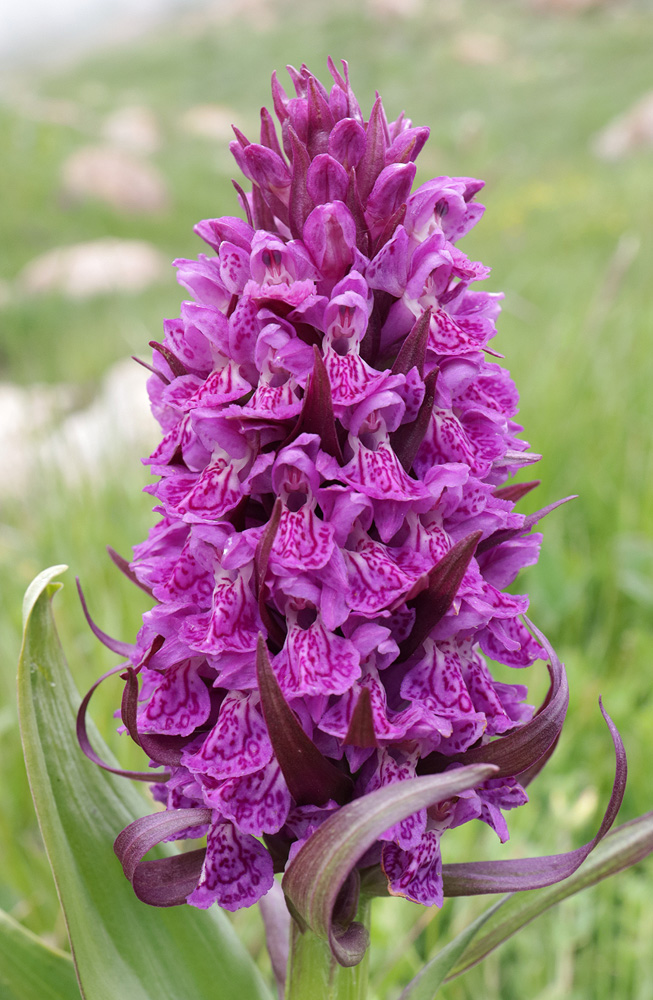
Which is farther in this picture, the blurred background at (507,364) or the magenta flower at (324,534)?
the blurred background at (507,364)

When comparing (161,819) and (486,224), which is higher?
(486,224)

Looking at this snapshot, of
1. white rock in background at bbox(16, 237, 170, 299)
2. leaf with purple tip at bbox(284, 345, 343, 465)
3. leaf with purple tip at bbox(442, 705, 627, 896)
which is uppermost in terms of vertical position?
white rock in background at bbox(16, 237, 170, 299)

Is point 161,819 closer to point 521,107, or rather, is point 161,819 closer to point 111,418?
point 111,418

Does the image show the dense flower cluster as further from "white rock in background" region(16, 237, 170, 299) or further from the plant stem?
"white rock in background" region(16, 237, 170, 299)

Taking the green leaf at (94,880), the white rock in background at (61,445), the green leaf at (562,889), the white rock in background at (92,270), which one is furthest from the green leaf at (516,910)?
the white rock in background at (92,270)

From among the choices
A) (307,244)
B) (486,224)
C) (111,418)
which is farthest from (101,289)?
(307,244)

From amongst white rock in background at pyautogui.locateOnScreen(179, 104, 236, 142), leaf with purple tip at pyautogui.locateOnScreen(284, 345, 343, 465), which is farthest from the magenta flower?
white rock in background at pyautogui.locateOnScreen(179, 104, 236, 142)

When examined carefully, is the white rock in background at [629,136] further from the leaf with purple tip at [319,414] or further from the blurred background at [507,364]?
the leaf with purple tip at [319,414]

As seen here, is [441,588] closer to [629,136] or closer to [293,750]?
[293,750]
